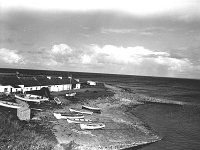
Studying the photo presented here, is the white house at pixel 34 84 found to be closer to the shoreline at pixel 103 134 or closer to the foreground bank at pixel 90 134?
the foreground bank at pixel 90 134

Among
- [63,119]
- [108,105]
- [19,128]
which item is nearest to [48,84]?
[108,105]

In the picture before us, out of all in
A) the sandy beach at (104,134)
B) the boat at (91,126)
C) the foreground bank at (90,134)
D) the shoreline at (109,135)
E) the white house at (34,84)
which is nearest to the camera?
the foreground bank at (90,134)

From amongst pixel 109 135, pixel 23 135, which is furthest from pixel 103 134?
pixel 23 135

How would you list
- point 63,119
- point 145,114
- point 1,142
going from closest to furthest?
point 1,142
point 63,119
point 145,114

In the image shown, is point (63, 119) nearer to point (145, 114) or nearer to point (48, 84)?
point (145, 114)

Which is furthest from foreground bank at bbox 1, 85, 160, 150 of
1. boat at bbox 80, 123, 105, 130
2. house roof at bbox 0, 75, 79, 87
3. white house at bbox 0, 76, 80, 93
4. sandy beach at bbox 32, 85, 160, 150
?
house roof at bbox 0, 75, 79, 87

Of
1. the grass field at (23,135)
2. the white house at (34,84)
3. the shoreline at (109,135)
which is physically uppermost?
the white house at (34,84)

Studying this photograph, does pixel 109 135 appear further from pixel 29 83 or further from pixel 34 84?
pixel 29 83

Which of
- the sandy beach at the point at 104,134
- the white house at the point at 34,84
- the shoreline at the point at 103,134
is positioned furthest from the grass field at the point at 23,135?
the white house at the point at 34,84

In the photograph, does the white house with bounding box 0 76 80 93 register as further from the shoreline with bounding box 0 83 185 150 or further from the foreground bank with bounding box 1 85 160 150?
the shoreline with bounding box 0 83 185 150
